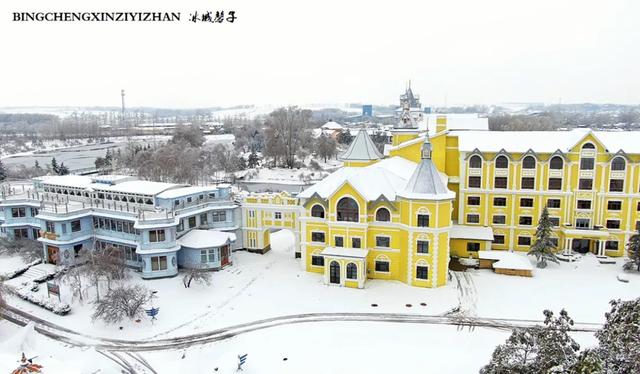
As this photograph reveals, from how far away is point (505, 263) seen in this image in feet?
98.4

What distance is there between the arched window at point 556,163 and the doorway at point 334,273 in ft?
58.7

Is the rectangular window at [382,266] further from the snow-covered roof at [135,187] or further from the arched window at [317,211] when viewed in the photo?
the snow-covered roof at [135,187]

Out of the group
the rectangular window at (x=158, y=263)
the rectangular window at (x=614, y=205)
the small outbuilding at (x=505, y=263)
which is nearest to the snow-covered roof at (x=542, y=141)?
the rectangular window at (x=614, y=205)

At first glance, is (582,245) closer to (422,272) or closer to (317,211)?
(422,272)

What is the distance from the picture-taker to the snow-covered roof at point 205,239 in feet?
97.5

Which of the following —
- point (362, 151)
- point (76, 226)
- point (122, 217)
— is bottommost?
point (76, 226)

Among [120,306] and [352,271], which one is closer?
[120,306]

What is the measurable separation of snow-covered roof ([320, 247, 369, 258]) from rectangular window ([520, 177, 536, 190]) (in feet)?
46.8

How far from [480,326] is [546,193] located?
1556 centimetres

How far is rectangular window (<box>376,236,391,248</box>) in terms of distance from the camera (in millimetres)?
28656

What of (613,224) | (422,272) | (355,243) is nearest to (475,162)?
(613,224)

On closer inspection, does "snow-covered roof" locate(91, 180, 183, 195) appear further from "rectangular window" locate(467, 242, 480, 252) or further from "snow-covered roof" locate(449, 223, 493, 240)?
"rectangular window" locate(467, 242, 480, 252)

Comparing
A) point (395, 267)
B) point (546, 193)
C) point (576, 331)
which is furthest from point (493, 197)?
point (576, 331)

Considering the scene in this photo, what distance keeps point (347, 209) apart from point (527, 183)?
15.0 meters
